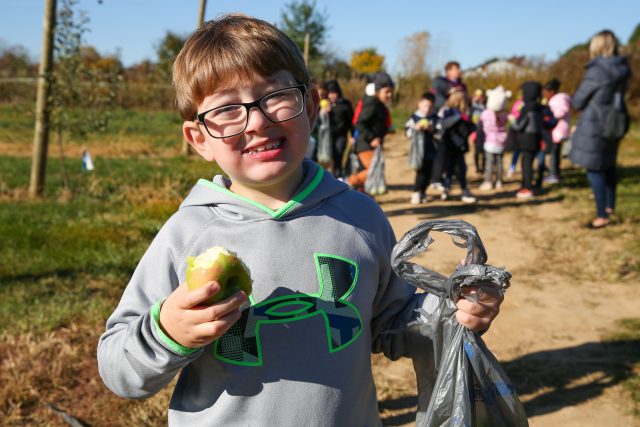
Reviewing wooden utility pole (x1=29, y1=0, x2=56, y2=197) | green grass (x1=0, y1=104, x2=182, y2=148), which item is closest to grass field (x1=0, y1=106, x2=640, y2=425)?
wooden utility pole (x1=29, y1=0, x2=56, y2=197)

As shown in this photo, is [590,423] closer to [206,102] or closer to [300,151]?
[300,151]

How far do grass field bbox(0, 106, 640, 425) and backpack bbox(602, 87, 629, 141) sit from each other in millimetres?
1039

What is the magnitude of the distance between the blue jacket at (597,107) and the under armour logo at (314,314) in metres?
5.72

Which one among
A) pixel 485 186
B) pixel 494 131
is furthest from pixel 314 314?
pixel 485 186

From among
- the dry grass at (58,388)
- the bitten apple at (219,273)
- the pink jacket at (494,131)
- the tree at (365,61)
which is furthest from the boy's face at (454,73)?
the tree at (365,61)

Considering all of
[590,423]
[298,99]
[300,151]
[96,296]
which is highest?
[298,99]

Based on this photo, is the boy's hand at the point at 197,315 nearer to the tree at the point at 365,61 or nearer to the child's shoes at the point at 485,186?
the child's shoes at the point at 485,186

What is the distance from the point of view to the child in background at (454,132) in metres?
8.30

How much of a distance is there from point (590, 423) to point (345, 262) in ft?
8.03

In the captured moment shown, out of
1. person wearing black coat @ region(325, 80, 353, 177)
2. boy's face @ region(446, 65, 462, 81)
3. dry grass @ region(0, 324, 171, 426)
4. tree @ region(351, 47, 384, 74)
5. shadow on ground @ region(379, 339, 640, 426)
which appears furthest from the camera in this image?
tree @ region(351, 47, 384, 74)

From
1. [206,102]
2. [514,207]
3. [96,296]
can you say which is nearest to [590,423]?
[206,102]

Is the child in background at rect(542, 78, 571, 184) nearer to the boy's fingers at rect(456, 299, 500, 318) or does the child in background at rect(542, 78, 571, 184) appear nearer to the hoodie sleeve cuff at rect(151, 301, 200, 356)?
the boy's fingers at rect(456, 299, 500, 318)

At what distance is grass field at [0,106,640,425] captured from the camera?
3.26 meters

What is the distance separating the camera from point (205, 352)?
1480 mm
